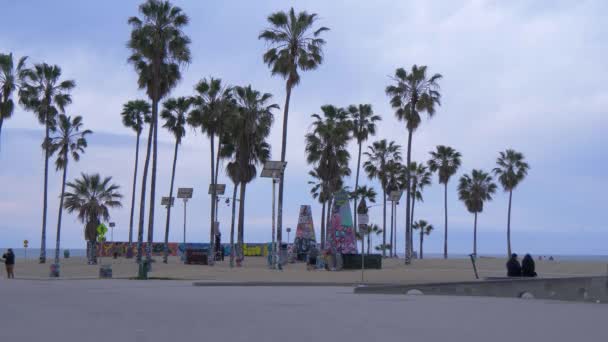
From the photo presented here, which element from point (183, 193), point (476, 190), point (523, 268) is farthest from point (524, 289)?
point (476, 190)

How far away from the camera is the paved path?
36.8 ft

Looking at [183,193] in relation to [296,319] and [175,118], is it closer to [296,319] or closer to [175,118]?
[175,118]

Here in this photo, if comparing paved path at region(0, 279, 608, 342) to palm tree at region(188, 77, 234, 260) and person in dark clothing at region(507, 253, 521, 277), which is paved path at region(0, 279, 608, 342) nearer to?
person in dark clothing at region(507, 253, 521, 277)

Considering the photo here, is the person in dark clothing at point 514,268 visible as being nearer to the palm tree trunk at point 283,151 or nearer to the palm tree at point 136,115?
the palm tree trunk at point 283,151

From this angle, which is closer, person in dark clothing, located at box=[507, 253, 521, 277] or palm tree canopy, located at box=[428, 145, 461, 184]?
person in dark clothing, located at box=[507, 253, 521, 277]

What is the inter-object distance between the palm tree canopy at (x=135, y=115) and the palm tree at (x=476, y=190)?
44625 mm

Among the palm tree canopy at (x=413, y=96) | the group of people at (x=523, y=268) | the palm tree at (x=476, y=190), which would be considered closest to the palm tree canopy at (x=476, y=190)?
the palm tree at (x=476, y=190)

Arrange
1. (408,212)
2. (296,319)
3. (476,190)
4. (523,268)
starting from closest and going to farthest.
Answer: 1. (296,319)
2. (523,268)
3. (408,212)
4. (476,190)

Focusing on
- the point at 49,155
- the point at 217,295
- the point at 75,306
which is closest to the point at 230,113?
the point at 49,155

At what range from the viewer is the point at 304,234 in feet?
193

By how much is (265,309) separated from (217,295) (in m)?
5.55

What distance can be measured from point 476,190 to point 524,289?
71.9m

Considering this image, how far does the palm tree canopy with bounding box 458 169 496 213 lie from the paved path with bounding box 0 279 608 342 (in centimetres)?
7446

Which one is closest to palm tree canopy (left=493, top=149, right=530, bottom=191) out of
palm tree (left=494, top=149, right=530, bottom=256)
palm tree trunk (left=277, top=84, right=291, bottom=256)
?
palm tree (left=494, top=149, right=530, bottom=256)
